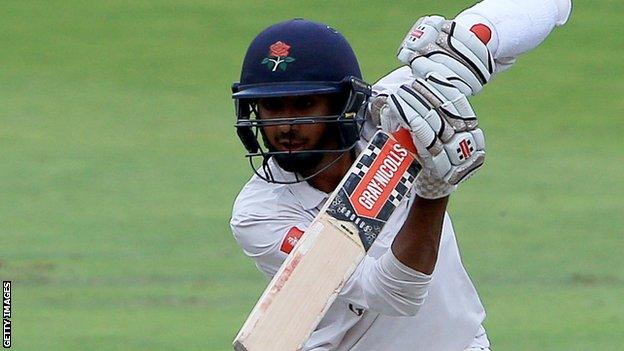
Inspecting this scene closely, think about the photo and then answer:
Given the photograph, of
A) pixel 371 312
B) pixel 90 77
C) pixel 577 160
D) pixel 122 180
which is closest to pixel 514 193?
pixel 577 160

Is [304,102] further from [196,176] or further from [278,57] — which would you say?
[196,176]

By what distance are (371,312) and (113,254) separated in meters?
6.02

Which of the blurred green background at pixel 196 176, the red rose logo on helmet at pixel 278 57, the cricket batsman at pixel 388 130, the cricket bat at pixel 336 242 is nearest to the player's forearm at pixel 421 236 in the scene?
the cricket batsman at pixel 388 130

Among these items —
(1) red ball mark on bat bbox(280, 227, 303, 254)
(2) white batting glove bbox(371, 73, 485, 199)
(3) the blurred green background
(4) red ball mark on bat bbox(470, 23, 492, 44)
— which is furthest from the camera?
(3) the blurred green background

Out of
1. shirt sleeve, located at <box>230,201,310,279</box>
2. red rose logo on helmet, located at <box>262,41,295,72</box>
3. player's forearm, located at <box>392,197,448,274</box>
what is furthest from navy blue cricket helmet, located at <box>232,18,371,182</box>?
player's forearm, located at <box>392,197,448,274</box>

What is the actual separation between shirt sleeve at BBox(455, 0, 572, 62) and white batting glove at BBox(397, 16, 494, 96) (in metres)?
0.12

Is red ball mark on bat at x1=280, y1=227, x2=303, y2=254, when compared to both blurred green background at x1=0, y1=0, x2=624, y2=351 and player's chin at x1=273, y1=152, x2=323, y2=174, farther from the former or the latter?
blurred green background at x1=0, y1=0, x2=624, y2=351

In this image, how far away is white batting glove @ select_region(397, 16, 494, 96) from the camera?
3.41 meters

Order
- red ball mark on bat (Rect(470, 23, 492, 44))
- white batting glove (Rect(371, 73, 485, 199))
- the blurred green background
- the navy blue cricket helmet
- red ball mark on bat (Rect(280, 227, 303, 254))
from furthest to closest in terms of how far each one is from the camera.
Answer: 1. the blurred green background
2. red ball mark on bat (Rect(280, 227, 303, 254))
3. the navy blue cricket helmet
4. red ball mark on bat (Rect(470, 23, 492, 44))
5. white batting glove (Rect(371, 73, 485, 199))

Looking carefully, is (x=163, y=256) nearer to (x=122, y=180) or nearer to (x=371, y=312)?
(x=122, y=180)

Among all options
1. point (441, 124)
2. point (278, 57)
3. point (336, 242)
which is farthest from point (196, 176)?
point (441, 124)

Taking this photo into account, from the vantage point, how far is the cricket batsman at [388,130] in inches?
134

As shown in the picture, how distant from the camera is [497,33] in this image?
3.62 metres

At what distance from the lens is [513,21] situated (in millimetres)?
3668
